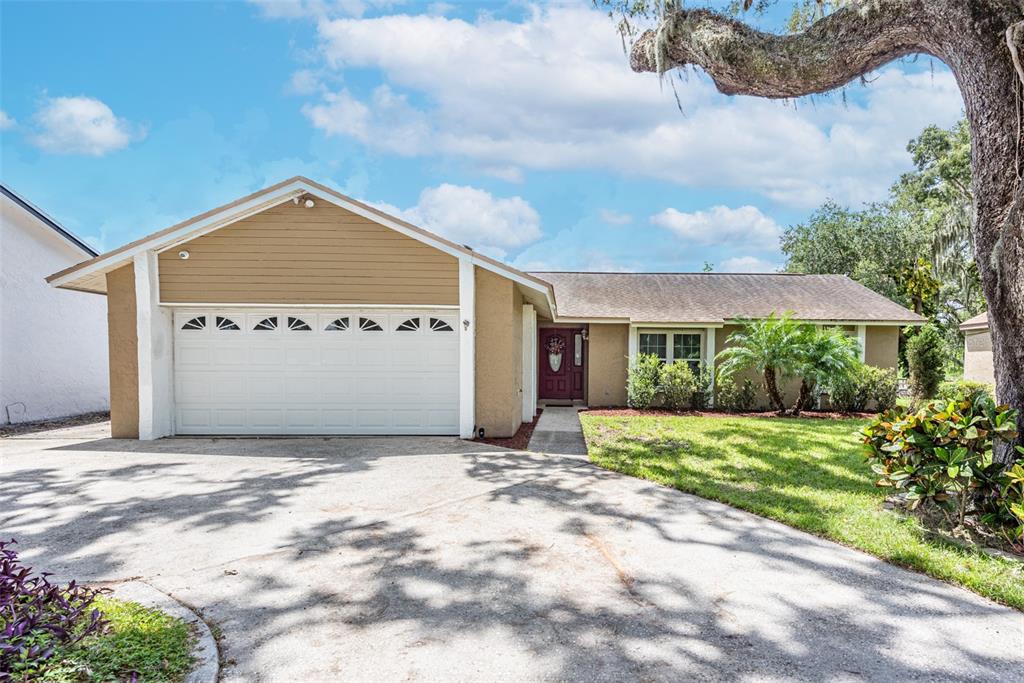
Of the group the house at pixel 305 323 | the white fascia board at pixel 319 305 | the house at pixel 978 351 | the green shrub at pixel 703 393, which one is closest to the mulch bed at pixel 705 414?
the green shrub at pixel 703 393

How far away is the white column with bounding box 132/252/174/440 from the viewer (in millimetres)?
9180

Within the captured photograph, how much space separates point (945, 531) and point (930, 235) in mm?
23222

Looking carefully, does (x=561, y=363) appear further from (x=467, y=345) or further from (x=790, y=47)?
(x=790, y=47)

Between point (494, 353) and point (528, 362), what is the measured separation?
3.35m

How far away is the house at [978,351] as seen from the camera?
1889cm

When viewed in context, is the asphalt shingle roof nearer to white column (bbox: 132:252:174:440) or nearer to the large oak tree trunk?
the large oak tree trunk

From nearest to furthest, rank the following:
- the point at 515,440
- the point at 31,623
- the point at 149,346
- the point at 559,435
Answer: the point at 31,623
the point at 149,346
the point at 515,440
the point at 559,435

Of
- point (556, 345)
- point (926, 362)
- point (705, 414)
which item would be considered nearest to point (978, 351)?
point (926, 362)

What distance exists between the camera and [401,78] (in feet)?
39.8

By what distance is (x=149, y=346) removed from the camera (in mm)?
9172

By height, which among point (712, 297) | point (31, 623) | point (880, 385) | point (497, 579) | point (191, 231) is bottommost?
point (497, 579)

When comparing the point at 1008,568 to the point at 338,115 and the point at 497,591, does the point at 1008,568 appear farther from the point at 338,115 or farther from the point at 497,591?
the point at 338,115

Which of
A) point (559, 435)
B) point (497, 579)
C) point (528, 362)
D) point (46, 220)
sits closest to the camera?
→ point (497, 579)

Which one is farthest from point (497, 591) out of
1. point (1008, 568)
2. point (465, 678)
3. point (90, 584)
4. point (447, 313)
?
point (447, 313)
